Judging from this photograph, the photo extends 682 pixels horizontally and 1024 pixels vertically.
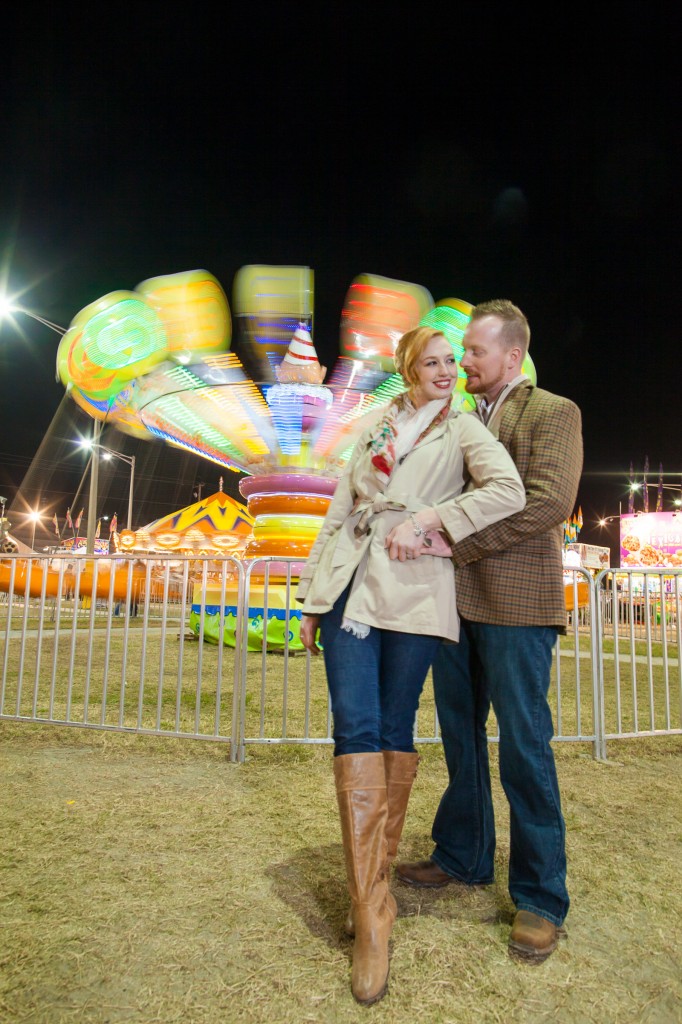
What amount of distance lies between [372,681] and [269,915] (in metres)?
0.84

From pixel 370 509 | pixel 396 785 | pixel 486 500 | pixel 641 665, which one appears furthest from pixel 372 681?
pixel 641 665

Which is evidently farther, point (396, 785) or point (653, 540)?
point (653, 540)

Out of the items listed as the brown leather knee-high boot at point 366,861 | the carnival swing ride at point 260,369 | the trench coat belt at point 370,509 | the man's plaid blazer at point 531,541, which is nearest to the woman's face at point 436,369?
the man's plaid blazer at point 531,541

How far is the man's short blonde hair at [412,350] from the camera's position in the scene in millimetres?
2055

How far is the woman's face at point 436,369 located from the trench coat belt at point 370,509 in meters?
0.39

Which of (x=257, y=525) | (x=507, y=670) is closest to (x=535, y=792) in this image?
(x=507, y=670)

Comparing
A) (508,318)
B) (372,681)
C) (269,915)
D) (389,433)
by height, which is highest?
(508,318)

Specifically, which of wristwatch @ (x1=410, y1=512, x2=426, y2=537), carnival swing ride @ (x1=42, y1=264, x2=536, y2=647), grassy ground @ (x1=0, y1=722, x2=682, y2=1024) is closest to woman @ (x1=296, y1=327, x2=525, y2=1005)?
wristwatch @ (x1=410, y1=512, x2=426, y2=537)

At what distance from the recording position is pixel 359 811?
1736 mm

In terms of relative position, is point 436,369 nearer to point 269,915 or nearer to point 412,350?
point 412,350

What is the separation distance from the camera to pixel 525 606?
1.93m

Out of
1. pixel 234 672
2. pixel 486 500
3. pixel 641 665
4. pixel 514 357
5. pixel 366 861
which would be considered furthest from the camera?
pixel 641 665

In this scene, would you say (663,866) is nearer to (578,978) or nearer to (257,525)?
(578,978)

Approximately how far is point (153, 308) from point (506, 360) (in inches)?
230
